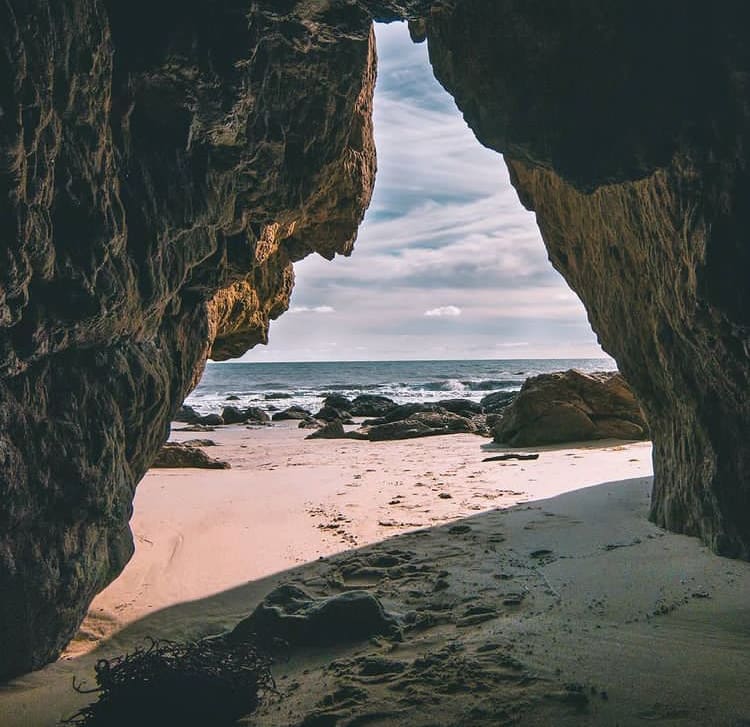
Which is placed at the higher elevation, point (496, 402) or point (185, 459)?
point (185, 459)

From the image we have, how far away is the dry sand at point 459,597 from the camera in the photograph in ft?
10.1

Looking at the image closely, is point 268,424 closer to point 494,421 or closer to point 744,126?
point 494,421

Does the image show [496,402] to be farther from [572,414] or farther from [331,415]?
[572,414]

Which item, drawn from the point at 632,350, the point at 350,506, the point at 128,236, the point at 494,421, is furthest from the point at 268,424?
the point at 128,236

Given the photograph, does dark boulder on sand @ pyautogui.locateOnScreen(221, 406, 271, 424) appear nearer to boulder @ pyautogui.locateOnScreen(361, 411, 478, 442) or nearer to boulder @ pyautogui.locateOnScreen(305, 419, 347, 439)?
boulder @ pyautogui.locateOnScreen(305, 419, 347, 439)

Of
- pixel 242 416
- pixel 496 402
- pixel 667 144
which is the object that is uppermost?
pixel 667 144

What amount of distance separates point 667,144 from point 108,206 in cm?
325

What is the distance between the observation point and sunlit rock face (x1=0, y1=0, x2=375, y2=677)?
3.14 metres

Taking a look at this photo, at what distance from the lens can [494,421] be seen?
1841 cm

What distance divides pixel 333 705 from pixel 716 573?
289 cm

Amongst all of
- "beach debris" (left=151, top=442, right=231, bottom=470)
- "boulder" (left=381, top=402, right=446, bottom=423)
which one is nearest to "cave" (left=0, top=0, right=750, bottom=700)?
"beach debris" (left=151, top=442, right=231, bottom=470)

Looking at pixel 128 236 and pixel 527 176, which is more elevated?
pixel 527 176

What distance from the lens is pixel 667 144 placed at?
412cm

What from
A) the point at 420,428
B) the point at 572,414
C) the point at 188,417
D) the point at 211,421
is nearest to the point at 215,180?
the point at 572,414
